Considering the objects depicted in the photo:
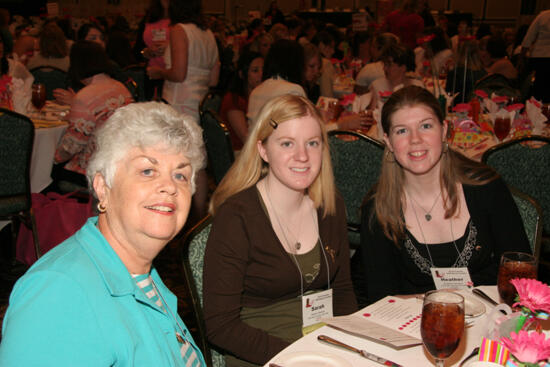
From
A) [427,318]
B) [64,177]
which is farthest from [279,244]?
[64,177]

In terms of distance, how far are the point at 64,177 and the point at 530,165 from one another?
3004 mm

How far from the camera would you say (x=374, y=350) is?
4.41 feet

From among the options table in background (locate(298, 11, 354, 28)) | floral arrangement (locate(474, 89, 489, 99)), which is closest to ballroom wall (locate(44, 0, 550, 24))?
table in background (locate(298, 11, 354, 28))

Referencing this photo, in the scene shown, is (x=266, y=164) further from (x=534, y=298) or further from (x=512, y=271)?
(x=534, y=298)

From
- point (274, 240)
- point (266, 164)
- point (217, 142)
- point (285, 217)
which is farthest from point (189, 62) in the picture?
point (274, 240)

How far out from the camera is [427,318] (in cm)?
118

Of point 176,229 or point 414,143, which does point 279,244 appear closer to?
point 176,229

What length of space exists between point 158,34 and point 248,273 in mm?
3909

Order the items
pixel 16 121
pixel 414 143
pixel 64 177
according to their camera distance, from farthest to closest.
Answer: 1. pixel 64 177
2. pixel 16 121
3. pixel 414 143

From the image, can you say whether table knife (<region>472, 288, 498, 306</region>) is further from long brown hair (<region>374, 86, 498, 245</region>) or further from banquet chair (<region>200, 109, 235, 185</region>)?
banquet chair (<region>200, 109, 235, 185</region>)

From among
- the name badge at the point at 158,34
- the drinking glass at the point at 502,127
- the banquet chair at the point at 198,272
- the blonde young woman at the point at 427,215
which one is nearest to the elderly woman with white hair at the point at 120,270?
the banquet chair at the point at 198,272

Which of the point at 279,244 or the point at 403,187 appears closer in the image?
the point at 279,244

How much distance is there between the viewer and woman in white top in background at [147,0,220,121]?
4.32 m

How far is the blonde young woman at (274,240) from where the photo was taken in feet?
5.51
